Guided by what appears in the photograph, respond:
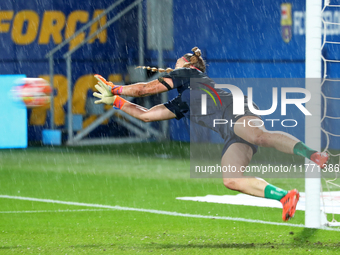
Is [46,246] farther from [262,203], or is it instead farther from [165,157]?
[165,157]

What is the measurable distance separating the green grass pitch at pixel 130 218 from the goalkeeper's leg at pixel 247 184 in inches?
31.4

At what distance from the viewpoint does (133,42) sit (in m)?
20.0

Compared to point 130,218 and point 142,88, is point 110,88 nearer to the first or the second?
point 142,88

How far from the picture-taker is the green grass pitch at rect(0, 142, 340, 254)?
5988 mm

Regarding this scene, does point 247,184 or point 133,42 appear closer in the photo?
point 247,184

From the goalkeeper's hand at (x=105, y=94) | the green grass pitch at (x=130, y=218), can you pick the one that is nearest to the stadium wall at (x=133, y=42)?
the green grass pitch at (x=130, y=218)

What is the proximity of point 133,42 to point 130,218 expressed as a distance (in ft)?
43.2

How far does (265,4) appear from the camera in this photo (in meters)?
17.7

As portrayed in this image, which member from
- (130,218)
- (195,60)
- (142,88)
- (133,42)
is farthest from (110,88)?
(133,42)

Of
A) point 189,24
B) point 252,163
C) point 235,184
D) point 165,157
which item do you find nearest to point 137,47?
point 189,24

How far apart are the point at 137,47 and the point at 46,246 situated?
14445 mm

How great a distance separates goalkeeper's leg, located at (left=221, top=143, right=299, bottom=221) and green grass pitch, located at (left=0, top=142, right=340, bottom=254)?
2.62ft

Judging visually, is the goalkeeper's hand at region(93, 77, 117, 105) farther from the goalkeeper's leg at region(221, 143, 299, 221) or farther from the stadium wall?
the stadium wall

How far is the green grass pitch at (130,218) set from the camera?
5988 millimetres
